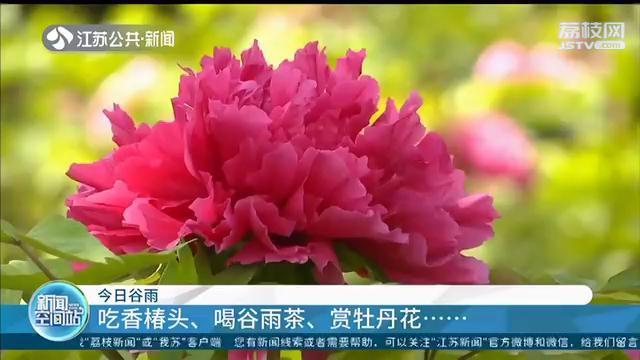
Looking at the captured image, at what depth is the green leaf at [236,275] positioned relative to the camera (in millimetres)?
526

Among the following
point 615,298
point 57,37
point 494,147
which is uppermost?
point 57,37

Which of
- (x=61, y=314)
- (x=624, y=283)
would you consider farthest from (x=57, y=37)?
(x=624, y=283)

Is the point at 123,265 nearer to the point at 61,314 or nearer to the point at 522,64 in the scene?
the point at 61,314

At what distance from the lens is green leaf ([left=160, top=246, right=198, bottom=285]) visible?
51 centimetres

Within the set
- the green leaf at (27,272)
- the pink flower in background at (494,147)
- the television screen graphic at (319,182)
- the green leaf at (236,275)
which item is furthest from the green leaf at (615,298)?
the green leaf at (27,272)

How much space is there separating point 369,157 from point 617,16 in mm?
324

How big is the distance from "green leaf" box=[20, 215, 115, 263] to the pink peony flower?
31 mm

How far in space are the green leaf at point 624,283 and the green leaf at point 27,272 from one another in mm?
362

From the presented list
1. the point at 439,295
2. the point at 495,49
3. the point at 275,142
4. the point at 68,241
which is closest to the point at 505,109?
the point at 495,49

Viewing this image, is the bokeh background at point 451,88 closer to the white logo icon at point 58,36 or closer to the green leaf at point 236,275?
the white logo icon at point 58,36

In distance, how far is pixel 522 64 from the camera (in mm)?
750

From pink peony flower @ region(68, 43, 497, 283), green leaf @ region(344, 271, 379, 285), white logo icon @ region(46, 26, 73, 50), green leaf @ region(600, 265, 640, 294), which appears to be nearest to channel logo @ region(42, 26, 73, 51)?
white logo icon @ region(46, 26, 73, 50)

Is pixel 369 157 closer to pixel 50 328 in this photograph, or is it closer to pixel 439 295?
pixel 439 295

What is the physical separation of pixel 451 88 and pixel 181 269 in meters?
0.32
